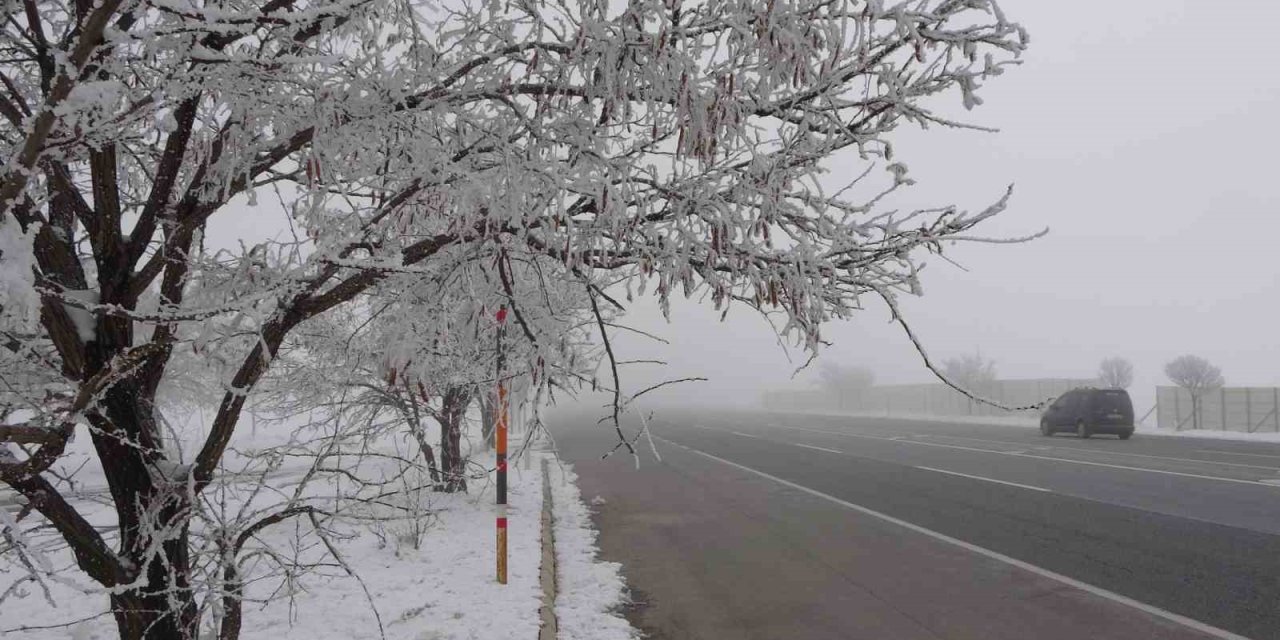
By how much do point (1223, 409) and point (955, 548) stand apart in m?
29.2

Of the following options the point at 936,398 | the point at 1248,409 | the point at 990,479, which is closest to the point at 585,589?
the point at 990,479

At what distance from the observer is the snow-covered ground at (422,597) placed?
5.74m

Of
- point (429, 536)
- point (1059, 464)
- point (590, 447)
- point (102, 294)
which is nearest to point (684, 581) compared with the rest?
point (429, 536)

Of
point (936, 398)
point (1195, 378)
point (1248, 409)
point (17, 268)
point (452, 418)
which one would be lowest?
point (936, 398)

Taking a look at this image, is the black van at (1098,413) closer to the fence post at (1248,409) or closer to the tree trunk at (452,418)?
the fence post at (1248,409)

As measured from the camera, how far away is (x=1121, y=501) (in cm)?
1172

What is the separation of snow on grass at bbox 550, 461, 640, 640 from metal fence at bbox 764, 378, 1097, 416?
2299 centimetres

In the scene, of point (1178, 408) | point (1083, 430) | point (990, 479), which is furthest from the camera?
point (1178, 408)

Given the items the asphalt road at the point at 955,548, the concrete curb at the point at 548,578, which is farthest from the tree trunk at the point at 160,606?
the asphalt road at the point at 955,548

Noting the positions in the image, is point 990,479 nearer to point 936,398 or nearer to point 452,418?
point 452,418

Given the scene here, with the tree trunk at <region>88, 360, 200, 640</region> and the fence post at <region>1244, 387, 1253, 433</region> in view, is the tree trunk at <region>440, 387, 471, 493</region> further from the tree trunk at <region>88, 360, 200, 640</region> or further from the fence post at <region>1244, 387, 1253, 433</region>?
the fence post at <region>1244, 387, 1253, 433</region>

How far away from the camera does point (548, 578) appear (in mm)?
7504

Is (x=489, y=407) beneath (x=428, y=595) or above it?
above

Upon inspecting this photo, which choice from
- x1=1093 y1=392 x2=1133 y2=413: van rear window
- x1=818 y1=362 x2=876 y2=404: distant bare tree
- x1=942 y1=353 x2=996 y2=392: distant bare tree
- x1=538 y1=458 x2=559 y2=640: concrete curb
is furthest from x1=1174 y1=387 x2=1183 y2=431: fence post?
x1=818 y1=362 x2=876 y2=404: distant bare tree
